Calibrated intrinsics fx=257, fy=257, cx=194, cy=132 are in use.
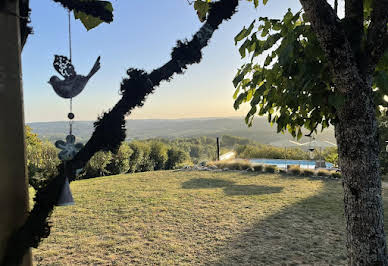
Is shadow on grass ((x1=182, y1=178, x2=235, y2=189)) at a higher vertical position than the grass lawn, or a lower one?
lower

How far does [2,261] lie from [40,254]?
3455 millimetres

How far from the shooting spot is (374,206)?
1.68 m

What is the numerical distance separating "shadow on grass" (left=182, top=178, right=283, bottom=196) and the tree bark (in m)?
5.60

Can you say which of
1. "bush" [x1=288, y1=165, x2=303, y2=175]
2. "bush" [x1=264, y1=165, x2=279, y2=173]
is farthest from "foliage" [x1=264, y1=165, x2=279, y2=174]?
"bush" [x1=288, y1=165, x2=303, y2=175]

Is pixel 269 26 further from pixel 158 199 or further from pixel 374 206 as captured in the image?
pixel 158 199

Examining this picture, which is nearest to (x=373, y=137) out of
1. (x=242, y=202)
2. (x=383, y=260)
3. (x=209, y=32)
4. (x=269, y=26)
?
(x=383, y=260)

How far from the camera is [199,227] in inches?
186

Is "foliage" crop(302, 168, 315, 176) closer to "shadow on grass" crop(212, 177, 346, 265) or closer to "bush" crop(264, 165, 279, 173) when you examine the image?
"bush" crop(264, 165, 279, 173)

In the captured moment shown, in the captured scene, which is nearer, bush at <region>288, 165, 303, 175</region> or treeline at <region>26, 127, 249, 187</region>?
treeline at <region>26, 127, 249, 187</region>

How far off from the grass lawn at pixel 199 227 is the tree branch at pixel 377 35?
110 inches

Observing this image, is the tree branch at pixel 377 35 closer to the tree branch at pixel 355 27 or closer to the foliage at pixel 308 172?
the tree branch at pixel 355 27

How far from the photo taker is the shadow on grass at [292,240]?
3463 millimetres

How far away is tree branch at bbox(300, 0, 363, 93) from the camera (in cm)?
150

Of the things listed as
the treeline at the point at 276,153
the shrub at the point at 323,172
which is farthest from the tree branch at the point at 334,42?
the treeline at the point at 276,153
